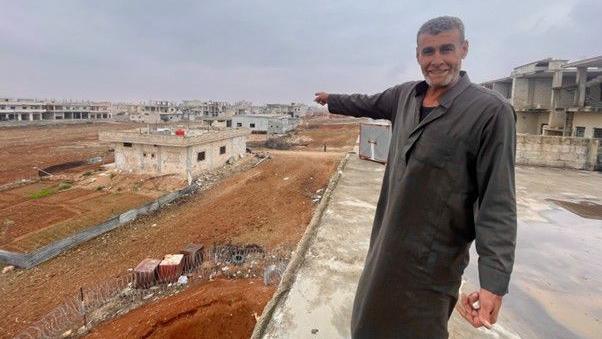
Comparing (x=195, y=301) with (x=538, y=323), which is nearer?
(x=538, y=323)

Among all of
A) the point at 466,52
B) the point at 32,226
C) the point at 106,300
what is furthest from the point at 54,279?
the point at 466,52

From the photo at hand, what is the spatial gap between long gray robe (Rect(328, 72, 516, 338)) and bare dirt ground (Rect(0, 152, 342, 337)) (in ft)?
17.0

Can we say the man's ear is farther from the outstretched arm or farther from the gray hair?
the outstretched arm

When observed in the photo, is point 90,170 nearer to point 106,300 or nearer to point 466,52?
point 106,300

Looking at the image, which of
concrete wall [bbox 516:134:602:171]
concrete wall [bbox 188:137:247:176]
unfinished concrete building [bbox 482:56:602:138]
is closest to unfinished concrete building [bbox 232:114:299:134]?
concrete wall [bbox 188:137:247:176]

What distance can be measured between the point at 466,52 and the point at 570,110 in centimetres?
1935

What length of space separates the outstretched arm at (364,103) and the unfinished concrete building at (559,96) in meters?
13.8

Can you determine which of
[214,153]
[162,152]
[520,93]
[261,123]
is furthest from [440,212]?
[261,123]

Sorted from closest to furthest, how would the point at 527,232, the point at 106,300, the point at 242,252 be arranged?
the point at 527,232 < the point at 106,300 < the point at 242,252

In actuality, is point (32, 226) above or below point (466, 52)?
below

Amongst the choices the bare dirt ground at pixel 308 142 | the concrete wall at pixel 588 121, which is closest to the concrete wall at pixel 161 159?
the bare dirt ground at pixel 308 142

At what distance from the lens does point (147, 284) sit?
8453mm


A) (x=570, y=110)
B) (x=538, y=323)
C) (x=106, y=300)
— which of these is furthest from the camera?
(x=570, y=110)

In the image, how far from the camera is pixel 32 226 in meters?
12.5
